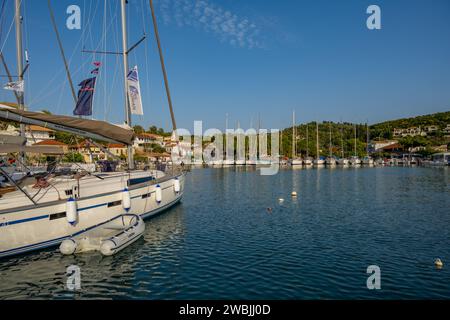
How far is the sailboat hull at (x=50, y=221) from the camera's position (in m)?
13.3

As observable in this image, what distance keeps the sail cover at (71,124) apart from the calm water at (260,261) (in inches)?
239

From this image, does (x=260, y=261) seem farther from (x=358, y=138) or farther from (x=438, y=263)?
(x=358, y=138)

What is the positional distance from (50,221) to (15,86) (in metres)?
11.6

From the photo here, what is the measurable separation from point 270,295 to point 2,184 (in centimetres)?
1608

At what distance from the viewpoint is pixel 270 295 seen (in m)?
10.6

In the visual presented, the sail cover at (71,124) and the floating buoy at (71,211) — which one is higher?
the sail cover at (71,124)

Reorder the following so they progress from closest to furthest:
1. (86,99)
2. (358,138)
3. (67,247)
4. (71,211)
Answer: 1. (67,247)
2. (71,211)
3. (86,99)
4. (358,138)

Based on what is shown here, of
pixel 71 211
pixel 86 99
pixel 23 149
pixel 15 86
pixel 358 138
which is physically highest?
pixel 358 138

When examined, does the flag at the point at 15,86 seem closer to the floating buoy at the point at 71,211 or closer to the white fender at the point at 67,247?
the floating buoy at the point at 71,211

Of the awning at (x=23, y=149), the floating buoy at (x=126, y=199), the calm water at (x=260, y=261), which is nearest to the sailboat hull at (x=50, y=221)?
the floating buoy at (x=126, y=199)

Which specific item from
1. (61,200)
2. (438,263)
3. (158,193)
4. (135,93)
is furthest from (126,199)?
(438,263)

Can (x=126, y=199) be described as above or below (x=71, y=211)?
above

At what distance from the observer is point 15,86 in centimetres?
2066

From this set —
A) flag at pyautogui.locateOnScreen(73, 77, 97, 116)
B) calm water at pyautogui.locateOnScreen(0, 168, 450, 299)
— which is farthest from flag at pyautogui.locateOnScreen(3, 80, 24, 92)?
calm water at pyautogui.locateOnScreen(0, 168, 450, 299)
